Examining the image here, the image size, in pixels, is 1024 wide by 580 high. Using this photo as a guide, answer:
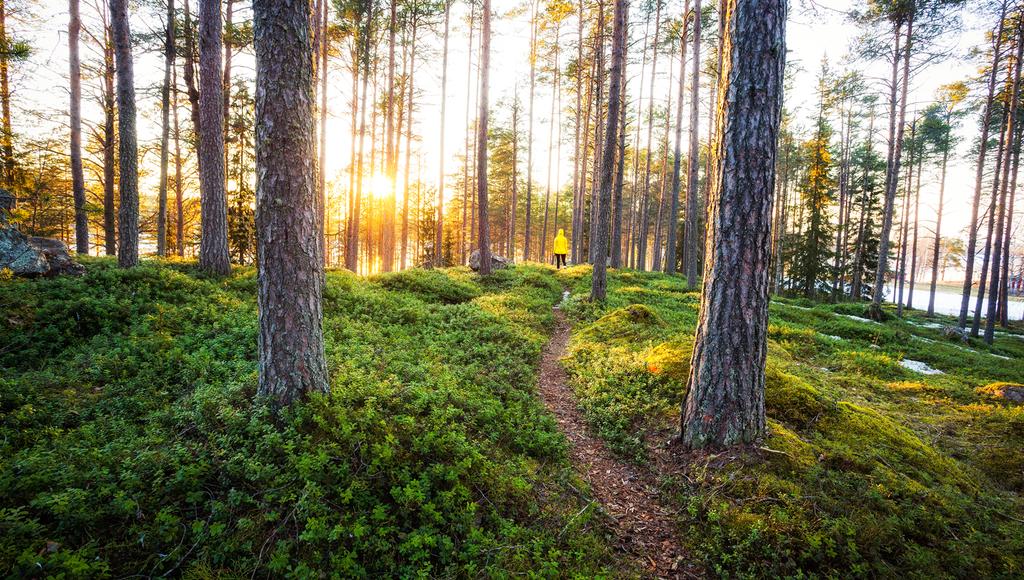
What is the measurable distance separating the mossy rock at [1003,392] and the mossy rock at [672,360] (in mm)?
5060

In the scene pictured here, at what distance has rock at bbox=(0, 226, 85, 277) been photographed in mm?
6824

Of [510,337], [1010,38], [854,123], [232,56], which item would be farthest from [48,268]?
[854,123]

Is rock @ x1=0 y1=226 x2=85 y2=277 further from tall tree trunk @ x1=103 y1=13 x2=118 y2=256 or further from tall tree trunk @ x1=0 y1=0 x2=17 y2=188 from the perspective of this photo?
tall tree trunk @ x1=103 y1=13 x2=118 y2=256

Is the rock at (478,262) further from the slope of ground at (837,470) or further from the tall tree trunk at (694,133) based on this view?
the slope of ground at (837,470)

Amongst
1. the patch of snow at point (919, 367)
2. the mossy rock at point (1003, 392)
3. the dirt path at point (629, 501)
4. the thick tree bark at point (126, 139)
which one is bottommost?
the dirt path at point (629, 501)

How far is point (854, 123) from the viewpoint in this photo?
28.2m

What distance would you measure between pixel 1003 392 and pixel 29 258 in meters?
18.0

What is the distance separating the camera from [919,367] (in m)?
9.23

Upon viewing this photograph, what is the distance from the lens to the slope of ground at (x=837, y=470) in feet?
9.80

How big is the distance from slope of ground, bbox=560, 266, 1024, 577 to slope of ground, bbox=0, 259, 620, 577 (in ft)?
3.71

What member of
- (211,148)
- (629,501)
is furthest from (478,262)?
(629,501)

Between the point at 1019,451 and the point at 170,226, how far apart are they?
34323 mm

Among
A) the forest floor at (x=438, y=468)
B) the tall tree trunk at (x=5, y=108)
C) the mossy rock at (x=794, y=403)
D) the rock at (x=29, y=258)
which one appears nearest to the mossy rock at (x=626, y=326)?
the forest floor at (x=438, y=468)

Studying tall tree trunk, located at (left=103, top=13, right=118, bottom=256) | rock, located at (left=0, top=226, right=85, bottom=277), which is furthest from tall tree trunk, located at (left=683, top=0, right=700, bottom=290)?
tall tree trunk, located at (left=103, top=13, right=118, bottom=256)
